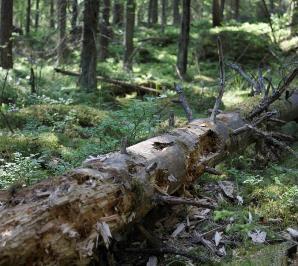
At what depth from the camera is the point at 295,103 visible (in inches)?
283

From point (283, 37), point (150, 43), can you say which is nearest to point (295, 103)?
point (283, 37)

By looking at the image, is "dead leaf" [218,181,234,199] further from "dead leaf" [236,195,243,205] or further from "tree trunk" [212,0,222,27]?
"tree trunk" [212,0,222,27]

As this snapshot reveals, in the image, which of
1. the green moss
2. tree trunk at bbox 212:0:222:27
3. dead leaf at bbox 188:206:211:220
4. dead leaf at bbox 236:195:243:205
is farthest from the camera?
tree trunk at bbox 212:0:222:27

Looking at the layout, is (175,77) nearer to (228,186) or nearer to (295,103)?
(295,103)

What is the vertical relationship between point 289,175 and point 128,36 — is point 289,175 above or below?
below

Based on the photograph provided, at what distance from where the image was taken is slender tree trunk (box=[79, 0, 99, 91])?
1061cm

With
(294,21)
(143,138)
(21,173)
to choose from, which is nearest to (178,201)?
(21,173)

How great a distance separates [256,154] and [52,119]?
3.57 m

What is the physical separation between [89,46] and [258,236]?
8.26 meters

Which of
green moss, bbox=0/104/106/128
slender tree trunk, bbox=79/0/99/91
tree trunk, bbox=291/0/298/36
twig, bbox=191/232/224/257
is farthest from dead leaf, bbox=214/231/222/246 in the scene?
tree trunk, bbox=291/0/298/36

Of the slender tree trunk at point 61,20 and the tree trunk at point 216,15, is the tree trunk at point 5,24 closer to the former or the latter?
the slender tree trunk at point 61,20

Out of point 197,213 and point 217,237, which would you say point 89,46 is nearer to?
point 197,213

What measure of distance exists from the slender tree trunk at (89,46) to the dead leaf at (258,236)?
7.82 meters

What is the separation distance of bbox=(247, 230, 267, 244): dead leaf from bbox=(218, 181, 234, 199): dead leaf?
0.91 metres
